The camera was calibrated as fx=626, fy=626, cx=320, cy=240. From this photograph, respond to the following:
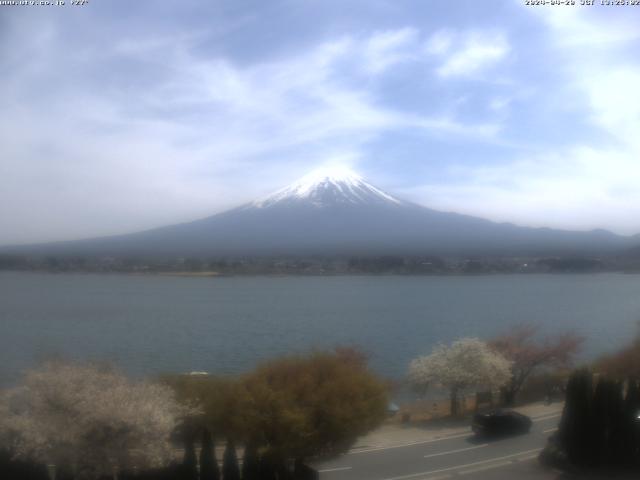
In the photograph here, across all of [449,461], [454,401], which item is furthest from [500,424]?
[454,401]

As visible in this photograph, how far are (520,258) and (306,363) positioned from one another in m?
56.3

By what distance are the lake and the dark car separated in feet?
17.0

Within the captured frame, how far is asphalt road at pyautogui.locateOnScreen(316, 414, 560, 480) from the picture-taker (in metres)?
7.62

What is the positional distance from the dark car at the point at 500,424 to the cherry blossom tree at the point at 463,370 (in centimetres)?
246

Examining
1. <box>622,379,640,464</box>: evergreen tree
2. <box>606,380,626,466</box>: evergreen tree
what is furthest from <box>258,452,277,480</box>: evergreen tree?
<box>622,379,640,464</box>: evergreen tree

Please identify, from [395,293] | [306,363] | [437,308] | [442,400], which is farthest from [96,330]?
[395,293]

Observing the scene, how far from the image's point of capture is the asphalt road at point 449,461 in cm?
762

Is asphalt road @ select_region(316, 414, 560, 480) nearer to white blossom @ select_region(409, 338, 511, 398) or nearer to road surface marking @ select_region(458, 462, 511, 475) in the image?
road surface marking @ select_region(458, 462, 511, 475)

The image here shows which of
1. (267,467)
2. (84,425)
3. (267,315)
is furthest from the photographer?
(267,315)

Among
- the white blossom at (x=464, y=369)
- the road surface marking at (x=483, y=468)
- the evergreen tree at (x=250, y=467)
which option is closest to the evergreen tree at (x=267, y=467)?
the evergreen tree at (x=250, y=467)

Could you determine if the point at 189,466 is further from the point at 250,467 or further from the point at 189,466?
the point at 250,467

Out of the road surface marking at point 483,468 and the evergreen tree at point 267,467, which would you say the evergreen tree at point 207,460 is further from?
the road surface marking at point 483,468

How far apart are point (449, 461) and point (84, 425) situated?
468 centimetres

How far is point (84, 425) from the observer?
6043 millimetres
